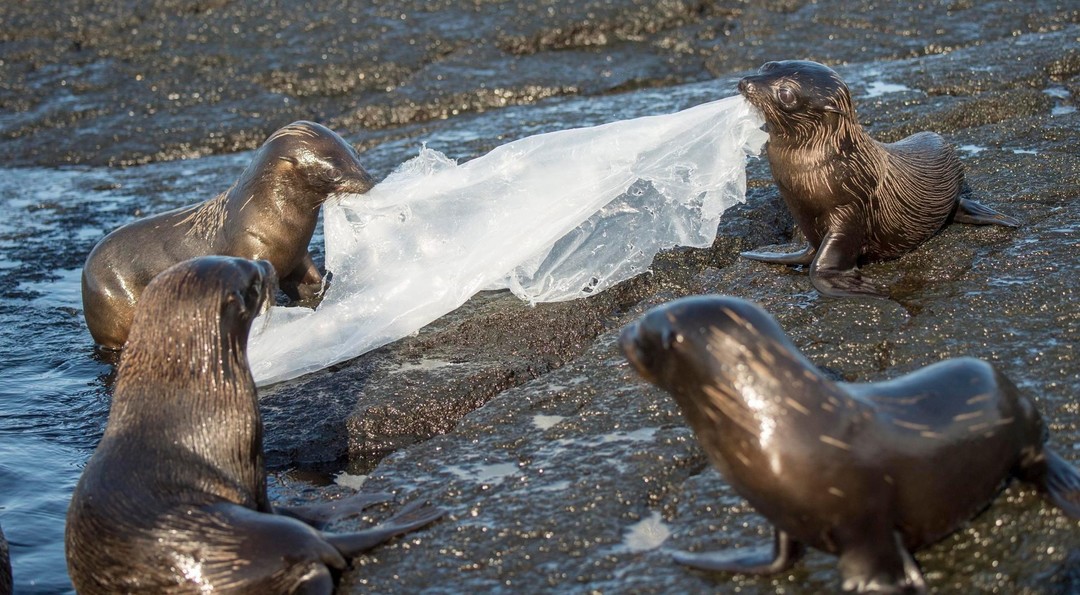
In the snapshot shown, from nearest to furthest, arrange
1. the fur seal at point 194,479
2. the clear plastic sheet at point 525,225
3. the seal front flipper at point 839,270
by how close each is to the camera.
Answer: the fur seal at point 194,479, the seal front flipper at point 839,270, the clear plastic sheet at point 525,225

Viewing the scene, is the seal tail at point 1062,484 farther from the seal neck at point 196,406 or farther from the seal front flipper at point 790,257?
the seal neck at point 196,406

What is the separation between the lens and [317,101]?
12492 mm

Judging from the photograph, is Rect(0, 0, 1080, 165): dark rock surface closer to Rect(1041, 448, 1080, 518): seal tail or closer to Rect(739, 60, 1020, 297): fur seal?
Rect(739, 60, 1020, 297): fur seal

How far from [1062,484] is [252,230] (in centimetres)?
510

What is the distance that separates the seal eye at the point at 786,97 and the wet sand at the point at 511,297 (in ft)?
2.88

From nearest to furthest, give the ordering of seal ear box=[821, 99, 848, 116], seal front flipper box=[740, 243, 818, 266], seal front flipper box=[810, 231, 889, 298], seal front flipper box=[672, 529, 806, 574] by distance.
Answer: seal front flipper box=[672, 529, 806, 574] < seal front flipper box=[810, 231, 889, 298] < seal ear box=[821, 99, 848, 116] < seal front flipper box=[740, 243, 818, 266]

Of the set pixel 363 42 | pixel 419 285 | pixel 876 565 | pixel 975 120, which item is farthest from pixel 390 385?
pixel 363 42

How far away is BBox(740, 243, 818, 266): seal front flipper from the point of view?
6070mm

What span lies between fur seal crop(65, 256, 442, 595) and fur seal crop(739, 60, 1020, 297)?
274 cm

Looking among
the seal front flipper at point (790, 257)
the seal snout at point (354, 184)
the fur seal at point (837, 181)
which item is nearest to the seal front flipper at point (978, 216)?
the fur seal at point (837, 181)

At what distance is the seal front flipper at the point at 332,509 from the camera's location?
177 inches

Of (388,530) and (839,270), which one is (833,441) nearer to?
(388,530)

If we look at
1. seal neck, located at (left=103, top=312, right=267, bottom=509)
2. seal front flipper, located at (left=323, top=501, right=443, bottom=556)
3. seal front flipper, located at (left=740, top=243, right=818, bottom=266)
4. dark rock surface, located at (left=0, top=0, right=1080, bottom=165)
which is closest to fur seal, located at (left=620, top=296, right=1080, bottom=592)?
seal front flipper, located at (left=323, top=501, right=443, bottom=556)

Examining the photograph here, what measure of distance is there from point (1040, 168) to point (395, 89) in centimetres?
738
